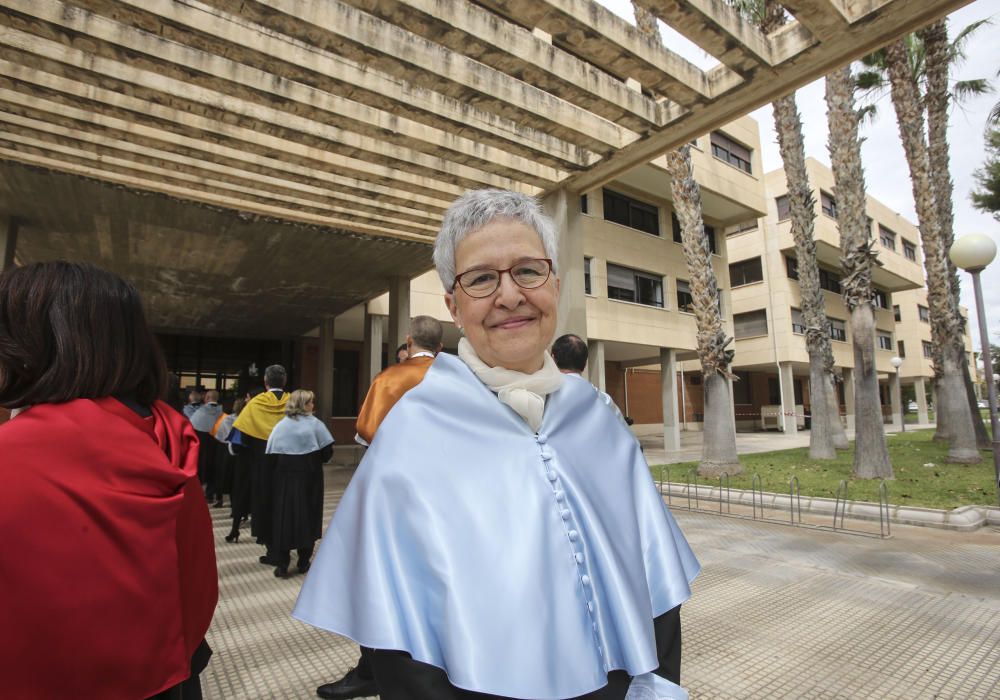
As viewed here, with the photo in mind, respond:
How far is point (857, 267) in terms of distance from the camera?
34.6ft

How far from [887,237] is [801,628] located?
42972mm

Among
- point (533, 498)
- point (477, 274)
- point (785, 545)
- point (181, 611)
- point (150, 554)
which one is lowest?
point (785, 545)

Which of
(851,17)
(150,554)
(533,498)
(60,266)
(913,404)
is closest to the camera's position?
(533,498)

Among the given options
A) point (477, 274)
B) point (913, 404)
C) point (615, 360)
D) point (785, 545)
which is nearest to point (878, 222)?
point (615, 360)

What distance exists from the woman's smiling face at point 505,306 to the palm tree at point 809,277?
1476cm

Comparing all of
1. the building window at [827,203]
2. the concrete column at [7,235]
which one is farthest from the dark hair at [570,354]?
the building window at [827,203]

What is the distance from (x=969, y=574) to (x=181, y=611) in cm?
648

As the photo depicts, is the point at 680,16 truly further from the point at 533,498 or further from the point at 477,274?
the point at 533,498

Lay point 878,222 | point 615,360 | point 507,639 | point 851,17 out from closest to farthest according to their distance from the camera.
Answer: point 507,639 → point 851,17 → point 615,360 → point 878,222

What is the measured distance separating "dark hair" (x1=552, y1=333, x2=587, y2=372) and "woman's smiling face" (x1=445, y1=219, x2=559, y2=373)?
10.2 ft

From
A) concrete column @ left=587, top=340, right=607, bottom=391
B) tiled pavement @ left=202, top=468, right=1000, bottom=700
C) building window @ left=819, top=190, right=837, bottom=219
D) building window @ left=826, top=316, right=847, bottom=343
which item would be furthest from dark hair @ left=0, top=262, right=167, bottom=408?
building window @ left=826, top=316, right=847, bottom=343

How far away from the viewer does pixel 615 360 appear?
25047 millimetres

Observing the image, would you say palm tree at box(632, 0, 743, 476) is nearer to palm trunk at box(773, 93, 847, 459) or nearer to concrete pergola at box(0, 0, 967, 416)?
palm trunk at box(773, 93, 847, 459)

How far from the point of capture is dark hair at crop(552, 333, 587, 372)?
4.55 m
